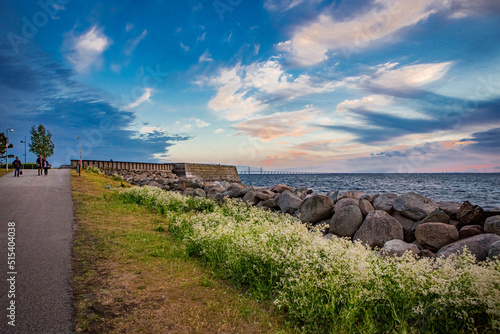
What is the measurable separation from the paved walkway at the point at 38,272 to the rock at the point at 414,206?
414 inches

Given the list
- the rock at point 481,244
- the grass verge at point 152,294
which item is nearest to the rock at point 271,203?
the grass verge at point 152,294

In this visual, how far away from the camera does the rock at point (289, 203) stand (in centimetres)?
1364

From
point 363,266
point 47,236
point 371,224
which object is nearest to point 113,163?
point 47,236

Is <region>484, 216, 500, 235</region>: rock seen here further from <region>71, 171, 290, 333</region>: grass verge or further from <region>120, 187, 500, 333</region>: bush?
<region>71, 171, 290, 333</region>: grass verge

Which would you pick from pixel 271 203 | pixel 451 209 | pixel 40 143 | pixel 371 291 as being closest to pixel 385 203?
pixel 451 209

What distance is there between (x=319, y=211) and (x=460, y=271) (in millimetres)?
7721

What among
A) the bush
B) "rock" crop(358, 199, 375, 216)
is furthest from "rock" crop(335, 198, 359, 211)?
the bush

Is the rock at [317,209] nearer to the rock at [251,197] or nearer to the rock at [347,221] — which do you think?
the rock at [347,221]

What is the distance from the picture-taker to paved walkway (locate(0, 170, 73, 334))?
4219 millimetres

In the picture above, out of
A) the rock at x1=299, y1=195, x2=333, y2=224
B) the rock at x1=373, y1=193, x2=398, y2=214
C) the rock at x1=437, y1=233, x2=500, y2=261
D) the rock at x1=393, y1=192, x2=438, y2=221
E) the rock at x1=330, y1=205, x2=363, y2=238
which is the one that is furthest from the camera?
the rock at x1=299, y1=195, x2=333, y2=224

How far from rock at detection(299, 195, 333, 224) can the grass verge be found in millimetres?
5922

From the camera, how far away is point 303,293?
4.38 meters

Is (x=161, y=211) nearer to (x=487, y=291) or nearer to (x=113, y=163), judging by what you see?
(x=487, y=291)

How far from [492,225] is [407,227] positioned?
256cm
